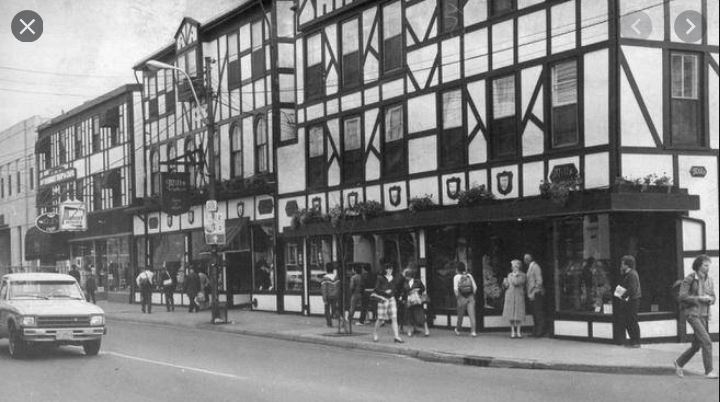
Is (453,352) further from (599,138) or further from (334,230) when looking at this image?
(334,230)

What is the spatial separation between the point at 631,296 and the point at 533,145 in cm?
422

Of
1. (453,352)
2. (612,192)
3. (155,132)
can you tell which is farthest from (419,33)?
(155,132)

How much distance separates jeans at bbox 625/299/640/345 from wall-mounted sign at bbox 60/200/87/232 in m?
33.9

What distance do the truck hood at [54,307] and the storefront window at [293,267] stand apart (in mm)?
11471

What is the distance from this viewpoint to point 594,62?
727 inches

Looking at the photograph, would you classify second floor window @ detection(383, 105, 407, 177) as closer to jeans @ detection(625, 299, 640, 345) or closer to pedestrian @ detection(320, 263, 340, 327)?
pedestrian @ detection(320, 263, 340, 327)

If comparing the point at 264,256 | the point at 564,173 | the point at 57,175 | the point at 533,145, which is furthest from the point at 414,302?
the point at 57,175

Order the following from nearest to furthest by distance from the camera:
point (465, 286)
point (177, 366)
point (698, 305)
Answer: point (698, 305)
point (177, 366)
point (465, 286)

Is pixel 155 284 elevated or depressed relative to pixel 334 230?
depressed

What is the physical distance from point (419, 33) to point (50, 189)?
33.9 meters

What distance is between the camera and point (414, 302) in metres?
20.8

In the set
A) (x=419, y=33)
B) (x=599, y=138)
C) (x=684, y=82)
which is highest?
(x=419, y=33)

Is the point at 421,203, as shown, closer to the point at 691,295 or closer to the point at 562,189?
the point at 562,189

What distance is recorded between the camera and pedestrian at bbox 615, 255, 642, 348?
17.4m
